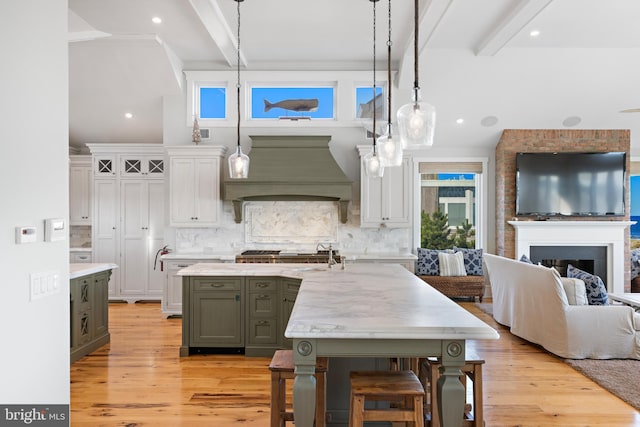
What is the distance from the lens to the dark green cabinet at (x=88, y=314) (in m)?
4.12

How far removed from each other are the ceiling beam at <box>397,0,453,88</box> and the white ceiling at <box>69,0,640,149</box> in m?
0.02

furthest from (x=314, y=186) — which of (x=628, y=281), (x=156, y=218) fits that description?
(x=628, y=281)

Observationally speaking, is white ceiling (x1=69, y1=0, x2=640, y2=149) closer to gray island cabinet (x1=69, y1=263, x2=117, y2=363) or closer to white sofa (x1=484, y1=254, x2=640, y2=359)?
gray island cabinet (x1=69, y1=263, x2=117, y2=363)

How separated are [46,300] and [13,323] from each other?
0.23m

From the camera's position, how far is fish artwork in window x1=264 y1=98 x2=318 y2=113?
21.0ft

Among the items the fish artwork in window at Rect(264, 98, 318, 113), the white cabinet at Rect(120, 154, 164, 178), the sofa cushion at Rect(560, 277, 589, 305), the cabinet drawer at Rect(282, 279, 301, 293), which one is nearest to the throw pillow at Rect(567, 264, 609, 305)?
the sofa cushion at Rect(560, 277, 589, 305)

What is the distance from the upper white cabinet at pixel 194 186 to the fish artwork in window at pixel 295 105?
40.2 inches

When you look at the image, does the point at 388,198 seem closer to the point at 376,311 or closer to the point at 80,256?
the point at 376,311

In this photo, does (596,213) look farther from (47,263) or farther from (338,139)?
(47,263)

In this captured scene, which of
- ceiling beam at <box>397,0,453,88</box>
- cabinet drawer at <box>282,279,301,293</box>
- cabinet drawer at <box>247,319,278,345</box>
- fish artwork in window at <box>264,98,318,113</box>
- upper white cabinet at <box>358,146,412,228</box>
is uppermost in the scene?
ceiling beam at <box>397,0,453,88</box>

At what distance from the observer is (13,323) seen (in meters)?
1.85

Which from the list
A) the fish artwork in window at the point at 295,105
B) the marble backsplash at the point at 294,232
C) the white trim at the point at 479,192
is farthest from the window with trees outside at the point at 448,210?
the fish artwork in window at the point at 295,105

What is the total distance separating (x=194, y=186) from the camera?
19.8 feet

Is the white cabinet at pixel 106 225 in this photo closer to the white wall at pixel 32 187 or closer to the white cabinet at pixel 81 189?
the white cabinet at pixel 81 189
